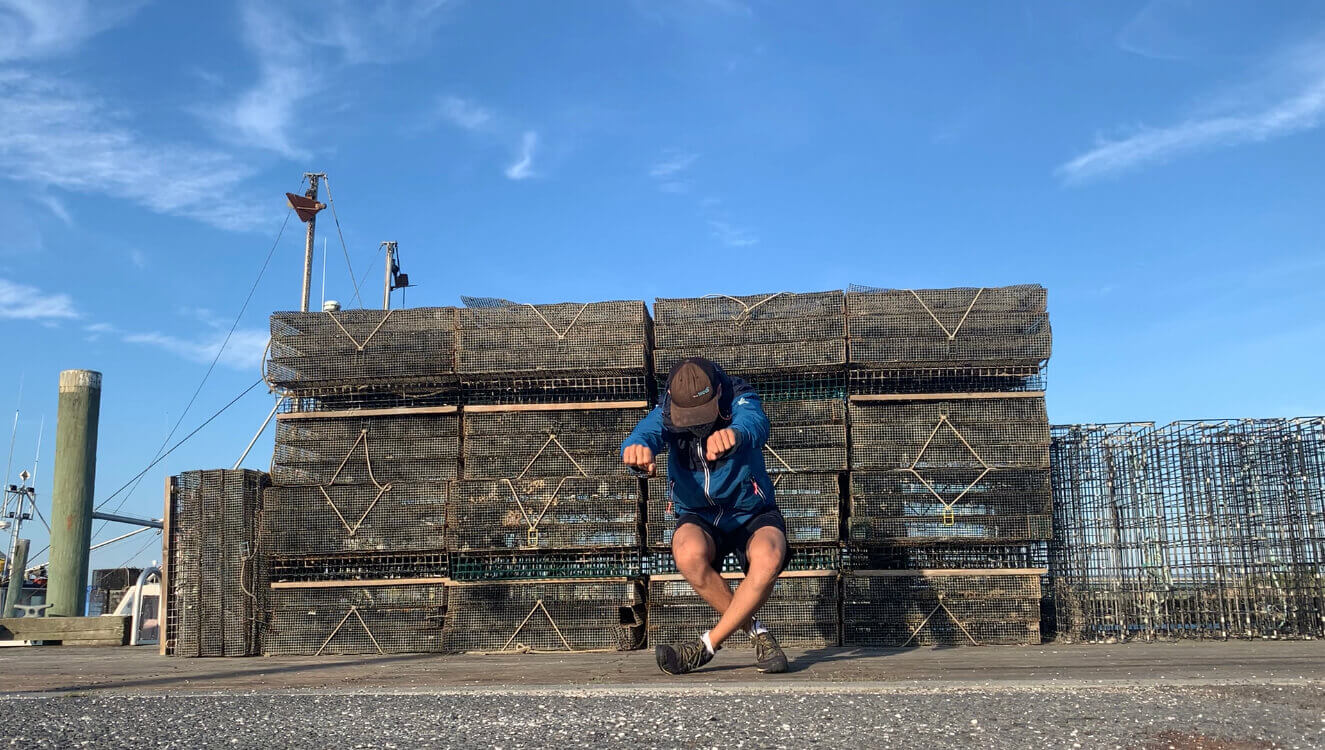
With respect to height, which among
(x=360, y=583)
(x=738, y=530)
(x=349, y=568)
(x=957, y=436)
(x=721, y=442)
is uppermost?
(x=957, y=436)

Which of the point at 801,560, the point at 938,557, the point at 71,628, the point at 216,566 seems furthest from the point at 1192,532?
the point at 71,628

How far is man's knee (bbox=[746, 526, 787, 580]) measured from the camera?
18.8ft

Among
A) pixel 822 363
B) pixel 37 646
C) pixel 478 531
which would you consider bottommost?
pixel 37 646

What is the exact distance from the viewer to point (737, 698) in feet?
14.1

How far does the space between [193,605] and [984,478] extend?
6.47 m

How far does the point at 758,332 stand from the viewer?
8.93 meters

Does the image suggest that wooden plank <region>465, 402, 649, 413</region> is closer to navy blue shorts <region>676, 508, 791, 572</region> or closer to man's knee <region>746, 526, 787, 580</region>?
navy blue shorts <region>676, 508, 791, 572</region>

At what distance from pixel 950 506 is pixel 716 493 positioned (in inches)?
124

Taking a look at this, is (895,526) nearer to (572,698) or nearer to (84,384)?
(572,698)

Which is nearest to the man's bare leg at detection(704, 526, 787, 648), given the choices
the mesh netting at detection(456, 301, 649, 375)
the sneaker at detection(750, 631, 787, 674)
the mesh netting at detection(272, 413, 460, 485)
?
the sneaker at detection(750, 631, 787, 674)

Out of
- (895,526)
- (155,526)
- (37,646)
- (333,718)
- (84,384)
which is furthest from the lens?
(155,526)

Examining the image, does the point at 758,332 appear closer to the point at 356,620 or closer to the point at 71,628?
the point at 356,620

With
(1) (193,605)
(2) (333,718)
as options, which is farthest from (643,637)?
(2) (333,718)

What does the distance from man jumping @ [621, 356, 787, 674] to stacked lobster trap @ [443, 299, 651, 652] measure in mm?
2431
